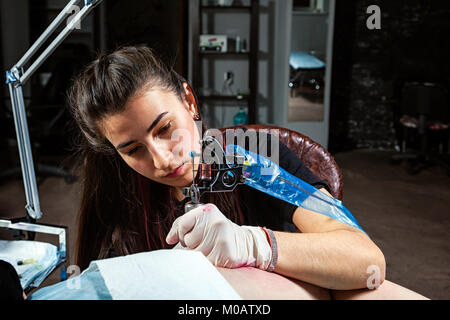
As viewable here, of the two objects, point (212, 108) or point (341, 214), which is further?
point (212, 108)

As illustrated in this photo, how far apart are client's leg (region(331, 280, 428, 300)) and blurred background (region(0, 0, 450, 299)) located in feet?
9.52

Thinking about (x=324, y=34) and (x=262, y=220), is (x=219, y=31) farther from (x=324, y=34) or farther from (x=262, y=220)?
(x=262, y=220)

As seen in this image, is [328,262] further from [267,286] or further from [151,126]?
[151,126]

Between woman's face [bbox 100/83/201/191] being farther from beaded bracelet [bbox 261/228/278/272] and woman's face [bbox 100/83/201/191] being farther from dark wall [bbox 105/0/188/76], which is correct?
dark wall [bbox 105/0/188/76]

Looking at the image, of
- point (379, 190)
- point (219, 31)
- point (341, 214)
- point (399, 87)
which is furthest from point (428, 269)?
point (219, 31)

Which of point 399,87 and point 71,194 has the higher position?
point 399,87

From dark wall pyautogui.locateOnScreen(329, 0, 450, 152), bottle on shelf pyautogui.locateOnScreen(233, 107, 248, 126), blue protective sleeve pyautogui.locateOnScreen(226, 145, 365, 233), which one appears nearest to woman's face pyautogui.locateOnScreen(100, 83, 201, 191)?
blue protective sleeve pyautogui.locateOnScreen(226, 145, 365, 233)

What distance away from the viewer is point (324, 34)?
4.55 metres

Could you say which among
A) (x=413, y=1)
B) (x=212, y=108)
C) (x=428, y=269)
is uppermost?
(x=413, y=1)

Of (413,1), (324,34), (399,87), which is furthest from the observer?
(413,1)

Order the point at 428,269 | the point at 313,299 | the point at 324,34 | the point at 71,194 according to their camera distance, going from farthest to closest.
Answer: the point at 324,34, the point at 71,194, the point at 428,269, the point at 313,299

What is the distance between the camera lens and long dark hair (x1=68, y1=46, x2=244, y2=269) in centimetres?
102

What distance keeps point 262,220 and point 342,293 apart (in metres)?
0.46

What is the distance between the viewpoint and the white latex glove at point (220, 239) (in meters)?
0.74
